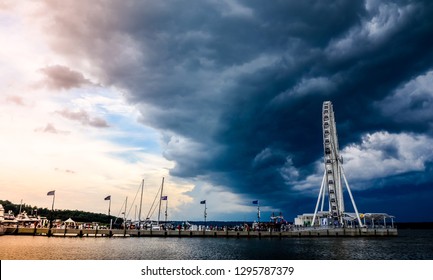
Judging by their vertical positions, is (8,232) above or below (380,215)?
below

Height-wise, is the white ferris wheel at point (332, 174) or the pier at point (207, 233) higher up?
the white ferris wheel at point (332, 174)

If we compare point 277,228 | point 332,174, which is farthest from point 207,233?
point 332,174

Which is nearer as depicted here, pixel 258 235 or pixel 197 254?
pixel 197 254

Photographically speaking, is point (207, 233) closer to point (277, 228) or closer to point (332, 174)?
point (277, 228)

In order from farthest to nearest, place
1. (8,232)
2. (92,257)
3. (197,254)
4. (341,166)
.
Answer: (341,166) < (8,232) < (197,254) < (92,257)

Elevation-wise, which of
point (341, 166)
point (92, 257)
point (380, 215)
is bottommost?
point (92, 257)

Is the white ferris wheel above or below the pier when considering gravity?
above

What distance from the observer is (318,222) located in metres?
110
